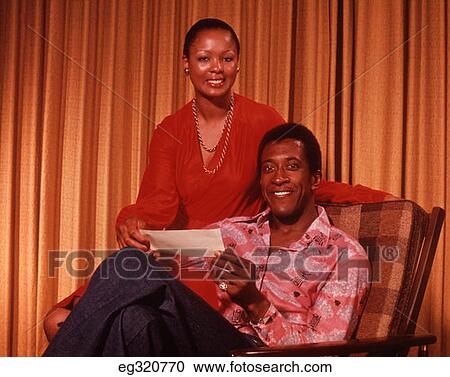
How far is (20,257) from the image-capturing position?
2.51m

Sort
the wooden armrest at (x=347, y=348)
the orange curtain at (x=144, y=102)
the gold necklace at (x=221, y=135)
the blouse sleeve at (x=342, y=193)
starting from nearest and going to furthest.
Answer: the wooden armrest at (x=347, y=348), the blouse sleeve at (x=342, y=193), the gold necklace at (x=221, y=135), the orange curtain at (x=144, y=102)

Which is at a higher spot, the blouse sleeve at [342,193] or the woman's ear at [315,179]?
the woman's ear at [315,179]

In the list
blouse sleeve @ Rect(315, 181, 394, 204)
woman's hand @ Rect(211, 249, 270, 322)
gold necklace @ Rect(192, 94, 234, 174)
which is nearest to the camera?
woman's hand @ Rect(211, 249, 270, 322)

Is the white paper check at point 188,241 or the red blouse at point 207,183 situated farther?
the red blouse at point 207,183

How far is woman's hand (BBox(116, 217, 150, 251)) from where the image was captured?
1.91m

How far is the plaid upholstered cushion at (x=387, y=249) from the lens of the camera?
5.67ft

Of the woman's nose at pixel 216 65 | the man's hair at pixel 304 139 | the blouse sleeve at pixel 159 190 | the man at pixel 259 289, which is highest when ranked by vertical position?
the woman's nose at pixel 216 65

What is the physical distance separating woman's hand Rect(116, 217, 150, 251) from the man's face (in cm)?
35

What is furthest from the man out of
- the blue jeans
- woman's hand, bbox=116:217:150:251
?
woman's hand, bbox=116:217:150:251

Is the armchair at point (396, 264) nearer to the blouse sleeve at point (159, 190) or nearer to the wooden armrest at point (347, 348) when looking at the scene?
the wooden armrest at point (347, 348)

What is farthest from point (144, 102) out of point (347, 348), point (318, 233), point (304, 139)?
point (347, 348)

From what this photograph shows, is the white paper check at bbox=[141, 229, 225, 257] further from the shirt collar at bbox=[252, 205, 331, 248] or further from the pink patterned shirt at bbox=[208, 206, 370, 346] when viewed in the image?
the shirt collar at bbox=[252, 205, 331, 248]

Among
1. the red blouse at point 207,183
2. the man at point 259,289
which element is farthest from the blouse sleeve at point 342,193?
the man at point 259,289

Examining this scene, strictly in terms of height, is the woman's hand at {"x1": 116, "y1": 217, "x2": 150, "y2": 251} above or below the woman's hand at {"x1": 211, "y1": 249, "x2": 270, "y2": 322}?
above
